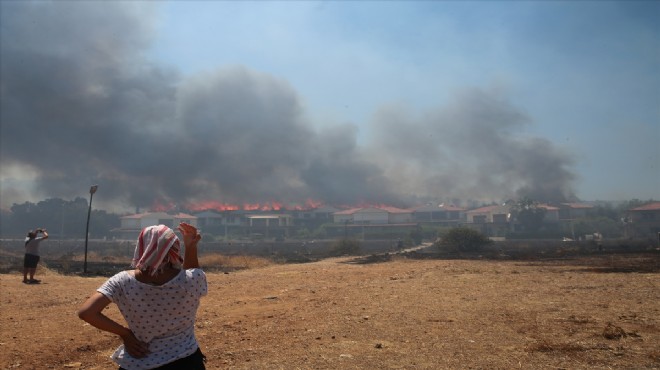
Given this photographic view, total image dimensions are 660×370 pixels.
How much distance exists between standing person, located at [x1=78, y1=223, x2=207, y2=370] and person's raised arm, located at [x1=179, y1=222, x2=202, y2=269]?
8.2 inches

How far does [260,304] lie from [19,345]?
163 inches

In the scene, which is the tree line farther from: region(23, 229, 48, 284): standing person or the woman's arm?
the woman's arm

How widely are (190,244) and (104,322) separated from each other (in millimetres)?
683

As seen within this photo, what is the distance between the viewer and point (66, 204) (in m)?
73.0

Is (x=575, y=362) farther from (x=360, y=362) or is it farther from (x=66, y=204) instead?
(x=66, y=204)

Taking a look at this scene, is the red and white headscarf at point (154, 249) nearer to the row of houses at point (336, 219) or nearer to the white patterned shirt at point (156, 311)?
the white patterned shirt at point (156, 311)

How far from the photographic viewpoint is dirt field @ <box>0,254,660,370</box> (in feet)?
16.7

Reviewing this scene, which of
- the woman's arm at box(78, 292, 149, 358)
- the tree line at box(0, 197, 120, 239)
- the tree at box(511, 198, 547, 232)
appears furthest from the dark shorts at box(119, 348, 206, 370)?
the tree line at box(0, 197, 120, 239)

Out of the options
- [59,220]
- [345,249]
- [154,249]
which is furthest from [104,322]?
[59,220]

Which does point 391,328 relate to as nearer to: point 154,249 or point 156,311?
point 156,311

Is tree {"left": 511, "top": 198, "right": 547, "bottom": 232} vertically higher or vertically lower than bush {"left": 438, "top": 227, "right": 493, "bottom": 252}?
higher

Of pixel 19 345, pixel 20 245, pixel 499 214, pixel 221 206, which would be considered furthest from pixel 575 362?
pixel 221 206

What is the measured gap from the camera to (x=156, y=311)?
8.22 feet

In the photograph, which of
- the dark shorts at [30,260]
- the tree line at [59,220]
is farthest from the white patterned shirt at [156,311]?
the tree line at [59,220]
